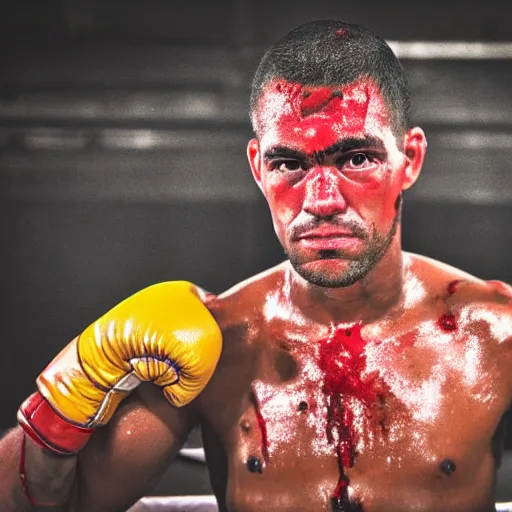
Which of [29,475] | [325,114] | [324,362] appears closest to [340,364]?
[324,362]

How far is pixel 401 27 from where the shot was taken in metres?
1.71

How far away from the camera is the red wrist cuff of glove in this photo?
52.4 inches

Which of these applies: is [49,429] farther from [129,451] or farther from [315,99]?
[315,99]

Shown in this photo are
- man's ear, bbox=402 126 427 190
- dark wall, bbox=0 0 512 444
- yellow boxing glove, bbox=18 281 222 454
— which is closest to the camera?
yellow boxing glove, bbox=18 281 222 454

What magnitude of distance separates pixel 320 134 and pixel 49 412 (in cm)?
65

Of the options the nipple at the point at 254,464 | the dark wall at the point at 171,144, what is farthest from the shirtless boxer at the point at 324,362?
the dark wall at the point at 171,144

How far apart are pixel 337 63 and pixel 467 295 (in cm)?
48

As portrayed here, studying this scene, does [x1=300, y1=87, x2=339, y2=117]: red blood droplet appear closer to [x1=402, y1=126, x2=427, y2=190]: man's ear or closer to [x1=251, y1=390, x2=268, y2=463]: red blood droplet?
[x1=402, y1=126, x2=427, y2=190]: man's ear

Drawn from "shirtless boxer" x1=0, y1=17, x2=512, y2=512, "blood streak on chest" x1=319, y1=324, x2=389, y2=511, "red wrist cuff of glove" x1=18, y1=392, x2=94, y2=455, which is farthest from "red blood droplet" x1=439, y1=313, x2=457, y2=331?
"red wrist cuff of glove" x1=18, y1=392, x2=94, y2=455

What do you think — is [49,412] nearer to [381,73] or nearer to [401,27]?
[381,73]

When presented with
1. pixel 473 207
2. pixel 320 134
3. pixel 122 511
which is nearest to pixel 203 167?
pixel 320 134

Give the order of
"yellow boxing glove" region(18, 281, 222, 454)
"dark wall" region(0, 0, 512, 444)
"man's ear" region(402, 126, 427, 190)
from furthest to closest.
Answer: "dark wall" region(0, 0, 512, 444) < "man's ear" region(402, 126, 427, 190) < "yellow boxing glove" region(18, 281, 222, 454)

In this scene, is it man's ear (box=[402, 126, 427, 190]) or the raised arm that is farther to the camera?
man's ear (box=[402, 126, 427, 190])

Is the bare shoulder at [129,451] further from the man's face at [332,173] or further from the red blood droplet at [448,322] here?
the red blood droplet at [448,322]
